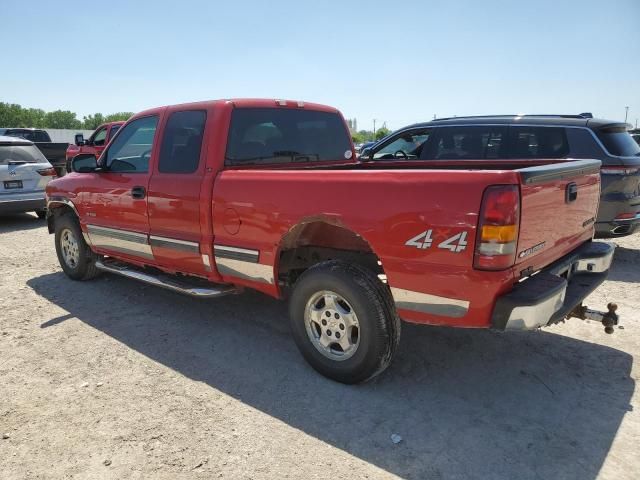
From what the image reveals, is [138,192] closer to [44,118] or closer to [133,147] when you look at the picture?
[133,147]

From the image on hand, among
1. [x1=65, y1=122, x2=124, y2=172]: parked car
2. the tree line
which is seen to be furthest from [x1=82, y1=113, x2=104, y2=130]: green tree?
[x1=65, y1=122, x2=124, y2=172]: parked car

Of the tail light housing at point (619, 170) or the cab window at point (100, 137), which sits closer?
the tail light housing at point (619, 170)

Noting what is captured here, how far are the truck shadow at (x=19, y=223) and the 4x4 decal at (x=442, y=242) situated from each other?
915cm

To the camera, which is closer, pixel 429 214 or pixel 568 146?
pixel 429 214

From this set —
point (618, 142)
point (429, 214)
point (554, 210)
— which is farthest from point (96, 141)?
point (554, 210)

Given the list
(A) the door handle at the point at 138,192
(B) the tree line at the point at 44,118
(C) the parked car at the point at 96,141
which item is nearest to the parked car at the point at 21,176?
(C) the parked car at the point at 96,141

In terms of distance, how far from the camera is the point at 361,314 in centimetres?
320

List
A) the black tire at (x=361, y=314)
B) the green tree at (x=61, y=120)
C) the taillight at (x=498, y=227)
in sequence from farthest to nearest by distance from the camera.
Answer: the green tree at (x=61, y=120) → the black tire at (x=361, y=314) → the taillight at (x=498, y=227)

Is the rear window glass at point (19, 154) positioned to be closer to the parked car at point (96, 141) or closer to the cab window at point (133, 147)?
the parked car at point (96, 141)

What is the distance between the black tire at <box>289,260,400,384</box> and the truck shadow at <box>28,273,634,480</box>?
0.49 ft

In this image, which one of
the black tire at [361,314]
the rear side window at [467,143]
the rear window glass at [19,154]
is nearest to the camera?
the black tire at [361,314]

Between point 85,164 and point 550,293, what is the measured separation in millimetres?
4719

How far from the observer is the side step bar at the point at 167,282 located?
4.16m

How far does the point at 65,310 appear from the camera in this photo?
16.5 feet
